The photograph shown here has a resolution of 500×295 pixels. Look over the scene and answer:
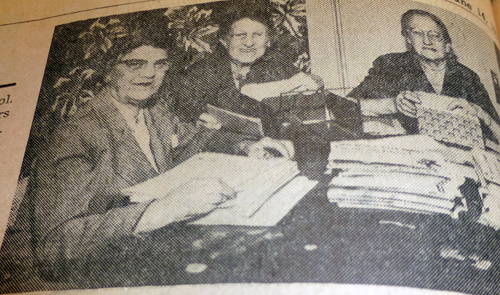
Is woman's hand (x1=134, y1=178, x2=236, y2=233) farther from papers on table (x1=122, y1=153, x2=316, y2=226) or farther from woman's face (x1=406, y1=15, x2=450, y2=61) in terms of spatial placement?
woman's face (x1=406, y1=15, x2=450, y2=61)

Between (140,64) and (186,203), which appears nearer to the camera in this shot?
(186,203)

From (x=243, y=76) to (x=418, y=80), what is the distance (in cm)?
34

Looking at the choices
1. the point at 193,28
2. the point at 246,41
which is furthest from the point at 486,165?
the point at 193,28

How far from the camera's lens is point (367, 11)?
804 mm

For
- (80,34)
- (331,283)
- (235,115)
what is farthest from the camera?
(80,34)

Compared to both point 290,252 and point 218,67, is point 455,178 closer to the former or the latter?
point 290,252

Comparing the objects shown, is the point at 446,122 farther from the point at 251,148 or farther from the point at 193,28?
the point at 193,28

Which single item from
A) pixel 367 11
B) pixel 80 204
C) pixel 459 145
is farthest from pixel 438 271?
pixel 80 204

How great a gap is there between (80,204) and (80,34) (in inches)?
15.1

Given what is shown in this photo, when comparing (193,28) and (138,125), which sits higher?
(193,28)

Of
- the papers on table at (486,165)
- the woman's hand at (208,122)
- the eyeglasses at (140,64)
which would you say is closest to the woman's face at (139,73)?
the eyeglasses at (140,64)

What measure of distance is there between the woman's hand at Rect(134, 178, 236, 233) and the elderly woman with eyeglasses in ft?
1.02

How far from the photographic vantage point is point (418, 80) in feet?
2.48

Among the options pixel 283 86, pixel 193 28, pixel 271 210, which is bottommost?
pixel 271 210
